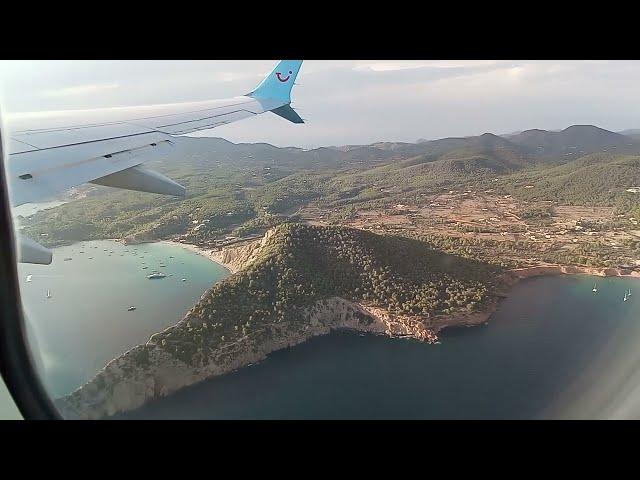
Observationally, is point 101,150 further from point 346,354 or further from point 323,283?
point 346,354

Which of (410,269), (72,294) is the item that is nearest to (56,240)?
(72,294)

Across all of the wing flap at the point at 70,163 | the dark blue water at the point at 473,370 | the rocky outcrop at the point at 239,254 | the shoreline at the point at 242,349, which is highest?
the wing flap at the point at 70,163

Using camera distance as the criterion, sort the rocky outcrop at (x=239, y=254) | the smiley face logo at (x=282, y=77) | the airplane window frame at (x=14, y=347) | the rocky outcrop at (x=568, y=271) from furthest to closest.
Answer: the rocky outcrop at (x=568, y=271) → the rocky outcrop at (x=239, y=254) → the smiley face logo at (x=282, y=77) → the airplane window frame at (x=14, y=347)

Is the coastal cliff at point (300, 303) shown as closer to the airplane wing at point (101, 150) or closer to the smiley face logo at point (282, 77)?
the airplane wing at point (101, 150)

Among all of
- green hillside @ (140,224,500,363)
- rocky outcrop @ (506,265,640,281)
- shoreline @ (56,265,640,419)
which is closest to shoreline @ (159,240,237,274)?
green hillside @ (140,224,500,363)

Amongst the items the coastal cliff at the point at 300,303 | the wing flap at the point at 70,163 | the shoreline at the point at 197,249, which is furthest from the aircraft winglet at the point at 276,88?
the wing flap at the point at 70,163

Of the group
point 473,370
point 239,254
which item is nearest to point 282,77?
point 239,254
